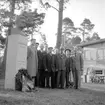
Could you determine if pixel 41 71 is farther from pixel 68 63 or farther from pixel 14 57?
pixel 14 57

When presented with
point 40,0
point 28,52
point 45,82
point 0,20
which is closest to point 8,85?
point 28,52

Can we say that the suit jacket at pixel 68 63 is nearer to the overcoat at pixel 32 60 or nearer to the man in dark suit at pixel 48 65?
the man in dark suit at pixel 48 65

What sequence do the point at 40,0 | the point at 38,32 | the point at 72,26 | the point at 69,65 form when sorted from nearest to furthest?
1. the point at 69,65
2. the point at 40,0
3. the point at 38,32
4. the point at 72,26

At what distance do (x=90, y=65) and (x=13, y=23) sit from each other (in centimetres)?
1024

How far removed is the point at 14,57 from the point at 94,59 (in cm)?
1686

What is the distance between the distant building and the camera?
22.0m

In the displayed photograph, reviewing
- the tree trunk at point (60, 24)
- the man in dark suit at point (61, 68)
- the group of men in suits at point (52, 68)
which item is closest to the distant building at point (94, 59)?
→ the tree trunk at point (60, 24)

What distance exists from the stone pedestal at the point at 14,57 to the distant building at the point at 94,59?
15.1 meters

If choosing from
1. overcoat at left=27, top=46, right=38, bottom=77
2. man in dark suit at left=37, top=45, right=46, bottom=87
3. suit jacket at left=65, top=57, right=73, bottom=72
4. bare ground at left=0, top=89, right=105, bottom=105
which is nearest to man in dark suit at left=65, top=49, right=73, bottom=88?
suit jacket at left=65, top=57, right=73, bottom=72

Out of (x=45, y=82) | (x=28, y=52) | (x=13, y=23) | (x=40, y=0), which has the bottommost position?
(x=45, y=82)

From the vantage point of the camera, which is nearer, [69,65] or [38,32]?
[69,65]

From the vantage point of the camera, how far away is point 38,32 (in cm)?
2503

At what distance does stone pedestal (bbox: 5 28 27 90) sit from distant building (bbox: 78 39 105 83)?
15147mm

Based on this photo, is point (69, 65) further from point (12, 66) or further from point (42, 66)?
point (12, 66)
